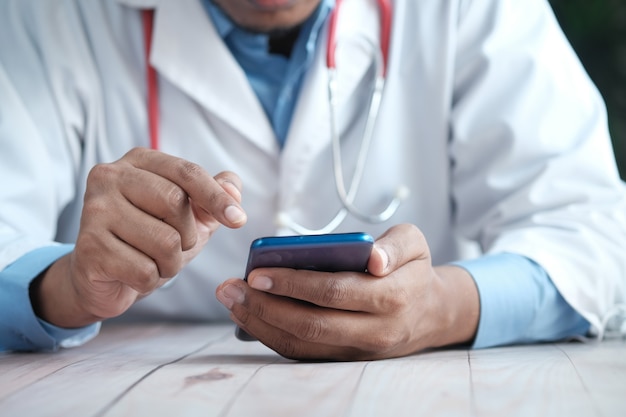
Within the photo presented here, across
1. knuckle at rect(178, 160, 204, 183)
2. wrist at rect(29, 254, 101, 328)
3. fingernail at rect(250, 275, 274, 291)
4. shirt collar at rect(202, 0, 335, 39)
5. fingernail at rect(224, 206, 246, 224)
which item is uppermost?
shirt collar at rect(202, 0, 335, 39)

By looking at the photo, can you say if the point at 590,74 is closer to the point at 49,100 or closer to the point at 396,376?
the point at 49,100

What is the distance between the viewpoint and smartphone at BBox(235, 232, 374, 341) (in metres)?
0.70

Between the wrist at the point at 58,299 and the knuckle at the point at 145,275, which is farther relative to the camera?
the wrist at the point at 58,299

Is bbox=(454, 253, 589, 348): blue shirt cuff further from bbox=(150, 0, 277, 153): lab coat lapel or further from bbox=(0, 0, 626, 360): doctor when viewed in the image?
bbox=(150, 0, 277, 153): lab coat lapel

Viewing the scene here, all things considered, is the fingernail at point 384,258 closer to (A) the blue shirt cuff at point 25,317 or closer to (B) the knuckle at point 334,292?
(B) the knuckle at point 334,292

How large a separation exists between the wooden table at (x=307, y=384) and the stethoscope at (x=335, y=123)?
0.32 m

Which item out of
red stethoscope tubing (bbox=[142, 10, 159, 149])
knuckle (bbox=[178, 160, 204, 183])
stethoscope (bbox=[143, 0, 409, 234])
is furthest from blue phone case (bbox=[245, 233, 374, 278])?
red stethoscope tubing (bbox=[142, 10, 159, 149])

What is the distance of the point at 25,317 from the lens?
926 millimetres

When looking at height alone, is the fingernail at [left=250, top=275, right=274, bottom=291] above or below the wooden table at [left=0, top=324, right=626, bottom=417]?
above

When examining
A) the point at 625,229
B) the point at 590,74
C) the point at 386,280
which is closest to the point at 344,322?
the point at 386,280

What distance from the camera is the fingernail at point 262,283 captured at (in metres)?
0.75

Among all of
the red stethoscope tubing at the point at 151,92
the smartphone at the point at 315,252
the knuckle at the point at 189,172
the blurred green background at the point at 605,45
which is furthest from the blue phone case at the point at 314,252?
the blurred green background at the point at 605,45

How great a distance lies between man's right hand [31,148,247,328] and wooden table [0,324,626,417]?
0.09 meters

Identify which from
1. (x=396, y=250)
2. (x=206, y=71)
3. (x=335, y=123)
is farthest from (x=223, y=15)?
(x=396, y=250)
